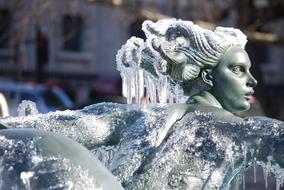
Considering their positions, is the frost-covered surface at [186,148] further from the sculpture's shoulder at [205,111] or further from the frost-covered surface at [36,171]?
the frost-covered surface at [36,171]

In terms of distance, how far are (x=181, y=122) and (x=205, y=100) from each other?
0.68 ft

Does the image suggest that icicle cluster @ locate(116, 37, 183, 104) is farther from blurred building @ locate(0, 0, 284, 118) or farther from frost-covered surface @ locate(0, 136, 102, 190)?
blurred building @ locate(0, 0, 284, 118)

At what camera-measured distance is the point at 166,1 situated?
31328 mm

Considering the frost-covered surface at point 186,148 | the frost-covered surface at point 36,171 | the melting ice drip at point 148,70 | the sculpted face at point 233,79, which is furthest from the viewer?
the melting ice drip at point 148,70

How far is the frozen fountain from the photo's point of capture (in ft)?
11.5

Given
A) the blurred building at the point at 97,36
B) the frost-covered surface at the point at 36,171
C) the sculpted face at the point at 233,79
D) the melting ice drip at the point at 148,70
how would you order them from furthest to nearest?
the blurred building at the point at 97,36 < the melting ice drip at the point at 148,70 < the sculpted face at the point at 233,79 < the frost-covered surface at the point at 36,171

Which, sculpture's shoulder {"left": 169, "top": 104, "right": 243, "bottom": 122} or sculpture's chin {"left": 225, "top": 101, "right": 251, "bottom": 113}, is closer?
sculpture's shoulder {"left": 169, "top": 104, "right": 243, "bottom": 122}

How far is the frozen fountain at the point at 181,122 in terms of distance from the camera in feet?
11.5

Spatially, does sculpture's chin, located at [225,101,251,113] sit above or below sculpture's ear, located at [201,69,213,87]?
below

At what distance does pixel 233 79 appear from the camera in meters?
3.78

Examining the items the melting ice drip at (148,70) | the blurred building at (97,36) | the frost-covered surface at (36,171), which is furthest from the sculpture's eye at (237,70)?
the blurred building at (97,36)

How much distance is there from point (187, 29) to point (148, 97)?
0.53 m

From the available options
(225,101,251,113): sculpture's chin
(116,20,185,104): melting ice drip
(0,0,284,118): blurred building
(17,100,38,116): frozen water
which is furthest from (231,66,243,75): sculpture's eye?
(0,0,284,118): blurred building

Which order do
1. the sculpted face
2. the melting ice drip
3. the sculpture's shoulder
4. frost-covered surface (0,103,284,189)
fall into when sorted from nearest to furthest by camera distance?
frost-covered surface (0,103,284,189) < the sculpture's shoulder < the sculpted face < the melting ice drip
